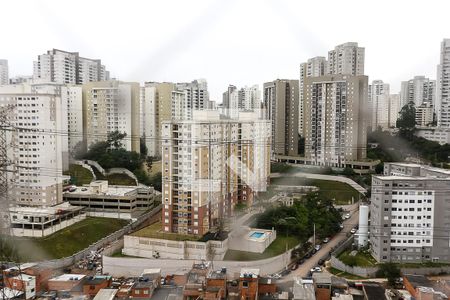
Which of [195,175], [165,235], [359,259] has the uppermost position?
[195,175]

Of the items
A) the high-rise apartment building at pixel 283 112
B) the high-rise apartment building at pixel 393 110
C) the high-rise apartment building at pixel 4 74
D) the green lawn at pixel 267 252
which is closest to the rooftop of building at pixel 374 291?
the green lawn at pixel 267 252

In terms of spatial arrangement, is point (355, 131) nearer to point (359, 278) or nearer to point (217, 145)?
point (217, 145)

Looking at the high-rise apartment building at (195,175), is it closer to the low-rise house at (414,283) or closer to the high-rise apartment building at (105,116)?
the low-rise house at (414,283)

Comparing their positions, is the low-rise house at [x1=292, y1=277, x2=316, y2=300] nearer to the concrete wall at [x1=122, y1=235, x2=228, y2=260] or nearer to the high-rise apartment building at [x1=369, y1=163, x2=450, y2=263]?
the concrete wall at [x1=122, y1=235, x2=228, y2=260]

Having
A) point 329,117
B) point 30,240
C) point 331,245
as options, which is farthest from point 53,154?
point 329,117

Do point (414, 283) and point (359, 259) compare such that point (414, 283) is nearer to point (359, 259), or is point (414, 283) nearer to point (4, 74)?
point (359, 259)

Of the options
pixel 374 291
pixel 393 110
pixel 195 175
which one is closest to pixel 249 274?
pixel 374 291
